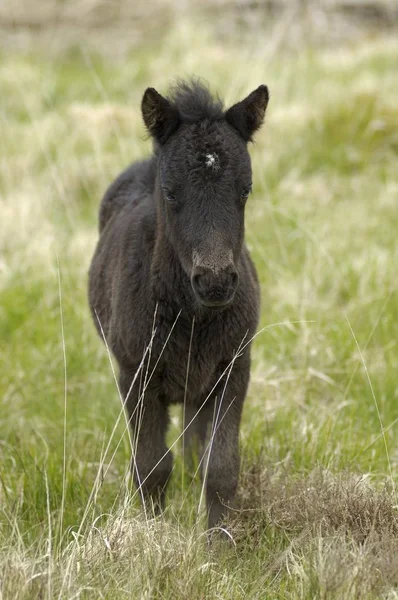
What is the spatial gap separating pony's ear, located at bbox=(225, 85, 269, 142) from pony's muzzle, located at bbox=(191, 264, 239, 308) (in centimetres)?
83

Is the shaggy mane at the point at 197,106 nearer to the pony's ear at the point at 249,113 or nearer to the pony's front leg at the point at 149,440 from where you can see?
the pony's ear at the point at 249,113

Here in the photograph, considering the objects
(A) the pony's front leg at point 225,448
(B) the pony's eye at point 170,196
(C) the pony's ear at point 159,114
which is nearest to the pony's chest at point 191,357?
(A) the pony's front leg at point 225,448

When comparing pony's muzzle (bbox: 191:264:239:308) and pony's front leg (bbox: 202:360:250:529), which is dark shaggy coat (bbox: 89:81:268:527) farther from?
pony's muzzle (bbox: 191:264:239:308)

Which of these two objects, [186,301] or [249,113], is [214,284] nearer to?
[186,301]

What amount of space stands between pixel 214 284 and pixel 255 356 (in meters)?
2.87

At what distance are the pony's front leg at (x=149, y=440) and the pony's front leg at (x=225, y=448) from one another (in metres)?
0.22

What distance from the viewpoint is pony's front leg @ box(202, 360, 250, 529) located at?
4270 millimetres

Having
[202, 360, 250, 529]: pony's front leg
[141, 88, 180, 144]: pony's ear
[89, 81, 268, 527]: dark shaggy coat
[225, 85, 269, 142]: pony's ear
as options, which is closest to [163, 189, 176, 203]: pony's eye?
[89, 81, 268, 527]: dark shaggy coat

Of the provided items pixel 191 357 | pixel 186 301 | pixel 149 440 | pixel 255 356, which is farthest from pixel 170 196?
pixel 255 356

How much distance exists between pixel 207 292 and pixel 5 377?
9.94ft

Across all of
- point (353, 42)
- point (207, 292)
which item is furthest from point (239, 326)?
point (353, 42)

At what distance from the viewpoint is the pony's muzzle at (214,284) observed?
364 centimetres

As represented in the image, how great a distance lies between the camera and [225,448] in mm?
4277

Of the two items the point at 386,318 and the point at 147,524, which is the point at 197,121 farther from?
the point at 386,318
